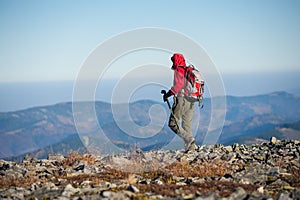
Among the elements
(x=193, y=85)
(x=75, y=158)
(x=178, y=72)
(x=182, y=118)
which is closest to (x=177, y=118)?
(x=182, y=118)

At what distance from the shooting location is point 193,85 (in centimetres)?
1369

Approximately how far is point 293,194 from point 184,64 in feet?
24.3

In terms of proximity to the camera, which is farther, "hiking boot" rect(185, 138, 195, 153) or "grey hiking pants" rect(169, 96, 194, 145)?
"hiking boot" rect(185, 138, 195, 153)

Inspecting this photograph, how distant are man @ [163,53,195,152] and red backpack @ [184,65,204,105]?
0.16 m

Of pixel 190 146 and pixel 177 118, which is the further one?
pixel 190 146

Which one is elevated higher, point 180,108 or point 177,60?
point 177,60

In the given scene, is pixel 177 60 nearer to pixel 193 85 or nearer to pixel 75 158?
pixel 193 85

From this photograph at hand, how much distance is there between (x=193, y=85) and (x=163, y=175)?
4.35 metres

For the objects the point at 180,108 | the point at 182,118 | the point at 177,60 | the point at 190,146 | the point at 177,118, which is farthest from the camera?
the point at 190,146

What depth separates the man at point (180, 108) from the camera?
1379 centimetres

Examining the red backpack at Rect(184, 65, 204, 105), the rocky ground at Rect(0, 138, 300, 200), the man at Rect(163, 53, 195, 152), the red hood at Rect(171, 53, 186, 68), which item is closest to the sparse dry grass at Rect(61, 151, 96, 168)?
the rocky ground at Rect(0, 138, 300, 200)

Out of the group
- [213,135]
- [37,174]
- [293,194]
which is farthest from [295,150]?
[37,174]

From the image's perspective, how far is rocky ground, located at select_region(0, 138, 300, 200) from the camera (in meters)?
7.94

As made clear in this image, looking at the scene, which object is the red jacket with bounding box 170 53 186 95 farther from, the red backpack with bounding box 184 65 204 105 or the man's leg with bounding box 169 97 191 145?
the man's leg with bounding box 169 97 191 145
